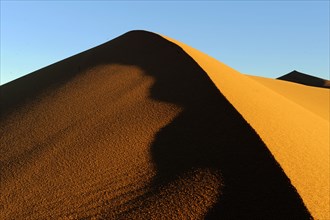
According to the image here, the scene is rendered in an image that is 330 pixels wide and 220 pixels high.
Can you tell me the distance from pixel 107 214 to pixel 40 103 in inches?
199

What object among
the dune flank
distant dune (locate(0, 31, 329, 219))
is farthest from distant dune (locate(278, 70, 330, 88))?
distant dune (locate(0, 31, 329, 219))

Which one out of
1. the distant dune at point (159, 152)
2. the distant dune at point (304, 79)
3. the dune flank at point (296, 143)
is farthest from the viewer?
the distant dune at point (304, 79)

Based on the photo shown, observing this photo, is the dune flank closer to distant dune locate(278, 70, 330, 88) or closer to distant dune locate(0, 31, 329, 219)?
distant dune locate(0, 31, 329, 219)

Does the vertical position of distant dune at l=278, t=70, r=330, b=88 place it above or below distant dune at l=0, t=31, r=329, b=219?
below

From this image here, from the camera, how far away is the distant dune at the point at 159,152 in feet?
14.5

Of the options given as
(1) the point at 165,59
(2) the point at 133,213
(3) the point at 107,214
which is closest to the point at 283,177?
(2) the point at 133,213

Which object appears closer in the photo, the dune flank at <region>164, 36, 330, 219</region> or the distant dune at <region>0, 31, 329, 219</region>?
the distant dune at <region>0, 31, 329, 219</region>

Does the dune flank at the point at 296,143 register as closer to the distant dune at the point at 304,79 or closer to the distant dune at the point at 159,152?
the distant dune at the point at 159,152

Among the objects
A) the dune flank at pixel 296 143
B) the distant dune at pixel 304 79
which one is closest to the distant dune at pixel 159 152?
the dune flank at pixel 296 143

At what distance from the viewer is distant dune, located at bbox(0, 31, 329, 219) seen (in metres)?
4.42

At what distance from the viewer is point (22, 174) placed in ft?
19.4

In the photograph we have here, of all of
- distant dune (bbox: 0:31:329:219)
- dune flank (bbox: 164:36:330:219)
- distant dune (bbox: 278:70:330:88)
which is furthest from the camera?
distant dune (bbox: 278:70:330:88)

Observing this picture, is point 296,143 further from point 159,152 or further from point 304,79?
point 304,79

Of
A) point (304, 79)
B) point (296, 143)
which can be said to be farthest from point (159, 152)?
point (304, 79)
